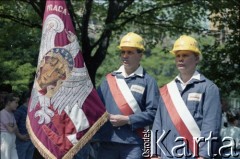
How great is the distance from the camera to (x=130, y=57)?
6.85 meters

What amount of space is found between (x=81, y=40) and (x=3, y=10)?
6.07ft

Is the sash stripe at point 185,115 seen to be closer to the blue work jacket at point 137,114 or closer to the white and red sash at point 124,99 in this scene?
the blue work jacket at point 137,114

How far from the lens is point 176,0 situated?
645 inches

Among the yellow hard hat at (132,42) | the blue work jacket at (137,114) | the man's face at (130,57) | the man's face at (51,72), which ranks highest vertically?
the yellow hard hat at (132,42)

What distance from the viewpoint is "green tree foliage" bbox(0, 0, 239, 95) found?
15211 millimetres

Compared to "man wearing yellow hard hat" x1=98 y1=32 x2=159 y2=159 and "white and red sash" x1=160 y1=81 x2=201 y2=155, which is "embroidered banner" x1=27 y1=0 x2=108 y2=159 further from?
"white and red sash" x1=160 y1=81 x2=201 y2=155

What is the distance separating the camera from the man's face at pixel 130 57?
22.4 feet

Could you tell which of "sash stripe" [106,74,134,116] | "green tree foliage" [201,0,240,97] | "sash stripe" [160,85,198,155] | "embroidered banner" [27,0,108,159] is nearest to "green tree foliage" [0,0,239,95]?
"green tree foliage" [201,0,240,97]

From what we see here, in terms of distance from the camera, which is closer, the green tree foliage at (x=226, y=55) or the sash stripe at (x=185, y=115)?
the sash stripe at (x=185, y=115)

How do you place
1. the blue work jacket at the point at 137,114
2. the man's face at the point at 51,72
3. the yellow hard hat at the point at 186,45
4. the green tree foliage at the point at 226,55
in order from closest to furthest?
1. the yellow hard hat at the point at 186,45
2. the blue work jacket at the point at 137,114
3. the man's face at the point at 51,72
4. the green tree foliage at the point at 226,55

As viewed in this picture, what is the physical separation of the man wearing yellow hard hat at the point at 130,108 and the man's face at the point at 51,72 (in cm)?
57

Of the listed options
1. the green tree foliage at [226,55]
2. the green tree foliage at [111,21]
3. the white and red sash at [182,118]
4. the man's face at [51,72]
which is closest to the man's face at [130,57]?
the man's face at [51,72]

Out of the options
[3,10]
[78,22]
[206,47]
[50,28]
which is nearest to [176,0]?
[206,47]

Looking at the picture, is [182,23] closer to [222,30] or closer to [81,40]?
[222,30]
